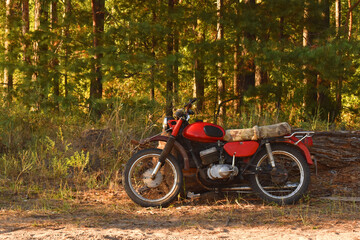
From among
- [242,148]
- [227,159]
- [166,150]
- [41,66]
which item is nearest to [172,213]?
[166,150]

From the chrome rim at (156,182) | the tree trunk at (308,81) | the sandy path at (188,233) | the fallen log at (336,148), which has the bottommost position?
the sandy path at (188,233)

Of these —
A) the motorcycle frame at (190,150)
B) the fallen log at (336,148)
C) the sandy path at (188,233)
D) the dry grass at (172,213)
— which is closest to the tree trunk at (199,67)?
the fallen log at (336,148)

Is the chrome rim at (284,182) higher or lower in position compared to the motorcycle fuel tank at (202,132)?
lower

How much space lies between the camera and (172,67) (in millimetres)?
10883

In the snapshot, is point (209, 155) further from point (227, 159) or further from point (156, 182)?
point (156, 182)

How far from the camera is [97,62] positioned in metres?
10.9

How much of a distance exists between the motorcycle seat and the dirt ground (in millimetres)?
855

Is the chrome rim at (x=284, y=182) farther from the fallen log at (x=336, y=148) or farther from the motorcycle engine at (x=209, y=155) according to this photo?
the fallen log at (x=336, y=148)

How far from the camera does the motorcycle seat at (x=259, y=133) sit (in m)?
6.14

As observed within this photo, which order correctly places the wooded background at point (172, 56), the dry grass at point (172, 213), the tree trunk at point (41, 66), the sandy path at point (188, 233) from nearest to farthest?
the sandy path at point (188, 233)
the dry grass at point (172, 213)
the wooded background at point (172, 56)
the tree trunk at point (41, 66)

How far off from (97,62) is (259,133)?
5.77 metres

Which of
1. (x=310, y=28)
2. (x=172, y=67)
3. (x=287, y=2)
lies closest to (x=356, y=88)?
(x=310, y=28)

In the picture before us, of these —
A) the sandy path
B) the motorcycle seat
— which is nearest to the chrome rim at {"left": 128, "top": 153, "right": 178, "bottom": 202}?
the motorcycle seat

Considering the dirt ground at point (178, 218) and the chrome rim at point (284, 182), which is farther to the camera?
the chrome rim at point (284, 182)
